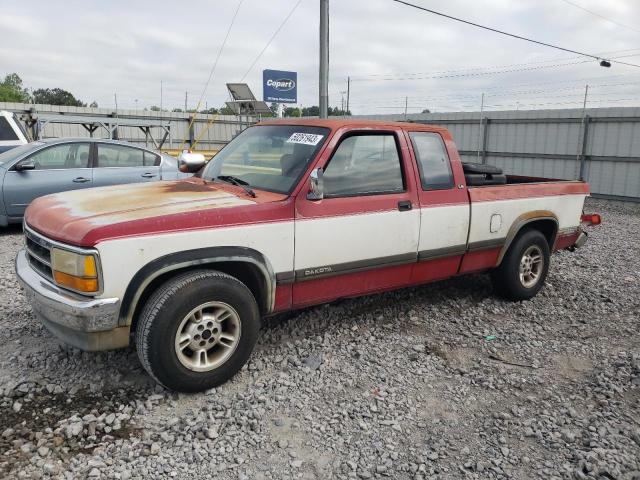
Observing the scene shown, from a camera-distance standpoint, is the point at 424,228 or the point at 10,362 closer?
the point at 10,362

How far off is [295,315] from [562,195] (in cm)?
320

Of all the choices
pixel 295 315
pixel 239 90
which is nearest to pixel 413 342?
pixel 295 315

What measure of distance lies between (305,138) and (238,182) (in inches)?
24.9

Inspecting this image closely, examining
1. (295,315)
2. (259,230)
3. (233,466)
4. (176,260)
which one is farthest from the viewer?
(295,315)

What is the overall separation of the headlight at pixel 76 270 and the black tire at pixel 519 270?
3.94 metres

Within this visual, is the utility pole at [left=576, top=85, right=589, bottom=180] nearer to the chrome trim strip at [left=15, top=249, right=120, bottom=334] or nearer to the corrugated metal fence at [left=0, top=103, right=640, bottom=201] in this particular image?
the corrugated metal fence at [left=0, top=103, right=640, bottom=201]

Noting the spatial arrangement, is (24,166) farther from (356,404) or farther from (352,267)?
(356,404)

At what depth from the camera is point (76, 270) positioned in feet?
10.2

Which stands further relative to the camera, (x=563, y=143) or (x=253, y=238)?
(x=563, y=143)

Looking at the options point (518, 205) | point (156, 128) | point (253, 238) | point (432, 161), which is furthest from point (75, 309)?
point (156, 128)

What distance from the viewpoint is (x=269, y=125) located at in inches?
186

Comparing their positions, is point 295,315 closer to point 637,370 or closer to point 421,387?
point 421,387

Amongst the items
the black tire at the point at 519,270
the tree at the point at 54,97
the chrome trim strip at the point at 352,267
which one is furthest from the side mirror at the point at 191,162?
the tree at the point at 54,97

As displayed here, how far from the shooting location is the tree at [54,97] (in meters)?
57.8
